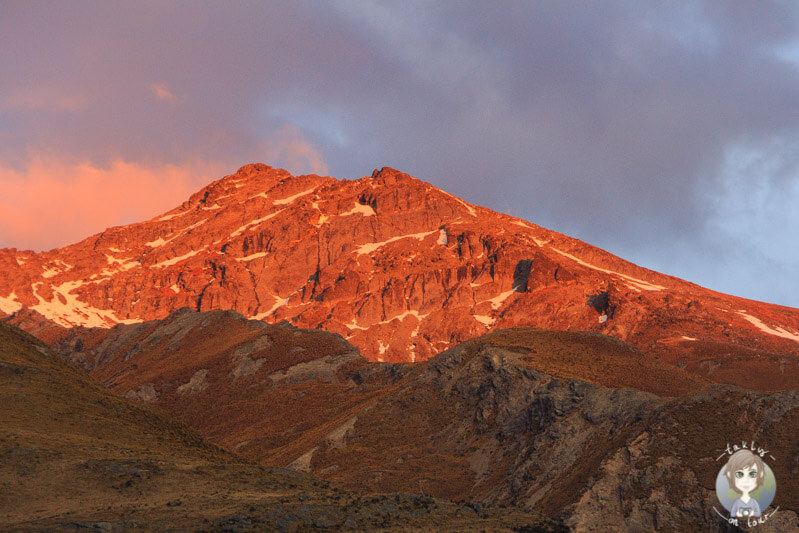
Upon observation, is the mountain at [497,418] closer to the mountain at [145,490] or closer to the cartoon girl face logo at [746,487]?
the cartoon girl face logo at [746,487]

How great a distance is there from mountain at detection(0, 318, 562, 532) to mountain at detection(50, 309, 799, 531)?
16540mm

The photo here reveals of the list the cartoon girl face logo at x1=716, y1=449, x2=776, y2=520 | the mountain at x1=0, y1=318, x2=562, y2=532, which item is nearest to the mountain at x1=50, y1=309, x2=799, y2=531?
the cartoon girl face logo at x1=716, y1=449, x2=776, y2=520

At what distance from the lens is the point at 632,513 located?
191 feet

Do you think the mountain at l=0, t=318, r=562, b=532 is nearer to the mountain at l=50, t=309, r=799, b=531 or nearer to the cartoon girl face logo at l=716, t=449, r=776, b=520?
the cartoon girl face logo at l=716, t=449, r=776, b=520

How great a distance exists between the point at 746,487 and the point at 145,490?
3952 cm

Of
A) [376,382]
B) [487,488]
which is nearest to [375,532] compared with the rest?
[487,488]

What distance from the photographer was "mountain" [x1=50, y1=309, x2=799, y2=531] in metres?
59.6

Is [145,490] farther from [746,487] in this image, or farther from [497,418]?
[497,418]

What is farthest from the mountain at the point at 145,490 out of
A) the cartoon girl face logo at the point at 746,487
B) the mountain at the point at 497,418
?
the mountain at the point at 497,418

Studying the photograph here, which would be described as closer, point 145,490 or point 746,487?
point 145,490

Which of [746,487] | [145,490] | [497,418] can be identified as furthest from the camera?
[497,418]

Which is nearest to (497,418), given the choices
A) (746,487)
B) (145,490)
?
(746,487)

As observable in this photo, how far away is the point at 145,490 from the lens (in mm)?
46688

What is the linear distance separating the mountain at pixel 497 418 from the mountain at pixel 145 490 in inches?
651
